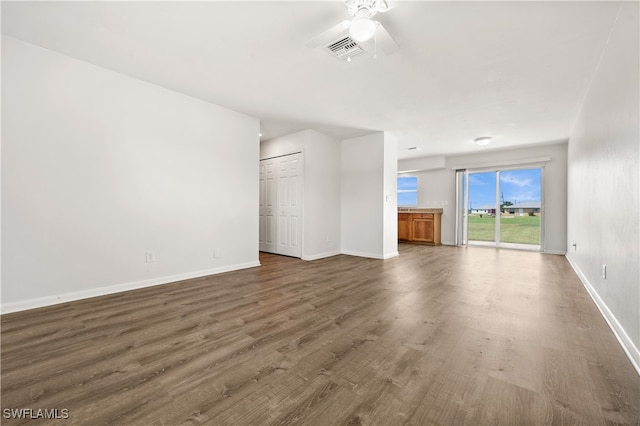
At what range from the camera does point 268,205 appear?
599 cm

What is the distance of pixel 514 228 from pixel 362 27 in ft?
23.3

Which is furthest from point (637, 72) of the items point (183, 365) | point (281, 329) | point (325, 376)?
point (183, 365)

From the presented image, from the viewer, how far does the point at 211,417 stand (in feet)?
3.86

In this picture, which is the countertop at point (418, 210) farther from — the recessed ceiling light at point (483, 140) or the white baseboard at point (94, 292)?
the white baseboard at point (94, 292)

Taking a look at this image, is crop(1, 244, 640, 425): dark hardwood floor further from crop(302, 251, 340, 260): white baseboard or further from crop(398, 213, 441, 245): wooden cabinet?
crop(398, 213, 441, 245): wooden cabinet

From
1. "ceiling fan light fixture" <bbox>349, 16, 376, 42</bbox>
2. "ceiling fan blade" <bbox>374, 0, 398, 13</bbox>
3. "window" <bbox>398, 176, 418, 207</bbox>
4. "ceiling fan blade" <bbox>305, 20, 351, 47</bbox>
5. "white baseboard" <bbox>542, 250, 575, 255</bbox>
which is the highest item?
"ceiling fan blade" <bbox>374, 0, 398, 13</bbox>

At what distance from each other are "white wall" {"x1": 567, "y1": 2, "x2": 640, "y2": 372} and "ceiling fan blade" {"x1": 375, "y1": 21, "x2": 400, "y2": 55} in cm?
154

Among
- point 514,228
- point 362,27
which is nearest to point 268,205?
point 362,27

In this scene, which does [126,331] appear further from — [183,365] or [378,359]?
[378,359]

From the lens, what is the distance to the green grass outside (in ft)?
21.9

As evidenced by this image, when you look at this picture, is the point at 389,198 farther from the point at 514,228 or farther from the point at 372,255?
the point at 514,228

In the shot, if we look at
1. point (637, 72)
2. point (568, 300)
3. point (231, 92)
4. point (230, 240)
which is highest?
point (231, 92)

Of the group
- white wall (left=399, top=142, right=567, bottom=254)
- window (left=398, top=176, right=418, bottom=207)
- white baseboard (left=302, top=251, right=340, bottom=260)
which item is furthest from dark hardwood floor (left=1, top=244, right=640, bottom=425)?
window (left=398, top=176, right=418, bottom=207)

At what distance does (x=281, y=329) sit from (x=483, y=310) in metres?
1.89
